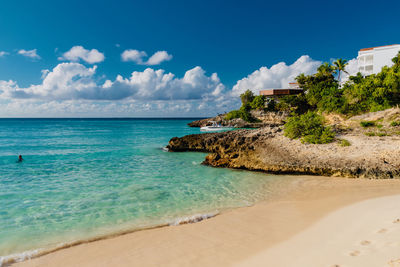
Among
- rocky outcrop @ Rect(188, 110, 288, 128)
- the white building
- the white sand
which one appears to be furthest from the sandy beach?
the white building

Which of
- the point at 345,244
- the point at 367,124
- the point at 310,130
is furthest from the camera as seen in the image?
the point at 367,124

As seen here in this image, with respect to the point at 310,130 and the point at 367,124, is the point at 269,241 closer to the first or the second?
the point at 310,130

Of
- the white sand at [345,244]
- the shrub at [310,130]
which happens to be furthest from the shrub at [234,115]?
the white sand at [345,244]

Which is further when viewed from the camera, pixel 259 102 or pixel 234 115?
pixel 234 115

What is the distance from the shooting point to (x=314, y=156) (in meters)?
14.8

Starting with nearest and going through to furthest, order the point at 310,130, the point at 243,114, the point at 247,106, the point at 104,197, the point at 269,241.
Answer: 1. the point at 269,241
2. the point at 104,197
3. the point at 310,130
4. the point at 243,114
5. the point at 247,106

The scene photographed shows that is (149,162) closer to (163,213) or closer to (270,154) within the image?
(270,154)

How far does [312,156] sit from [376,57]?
60.8 meters

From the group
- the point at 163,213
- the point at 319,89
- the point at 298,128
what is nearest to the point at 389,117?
the point at 298,128

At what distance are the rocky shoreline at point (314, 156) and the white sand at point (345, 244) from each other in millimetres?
5453

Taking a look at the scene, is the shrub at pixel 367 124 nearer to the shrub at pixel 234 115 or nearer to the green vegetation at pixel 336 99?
the green vegetation at pixel 336 99

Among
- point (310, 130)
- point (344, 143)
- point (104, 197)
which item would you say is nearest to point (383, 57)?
point (310, 130)

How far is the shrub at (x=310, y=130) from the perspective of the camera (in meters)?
16.7

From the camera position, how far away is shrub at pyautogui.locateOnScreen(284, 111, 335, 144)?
54.7ft
